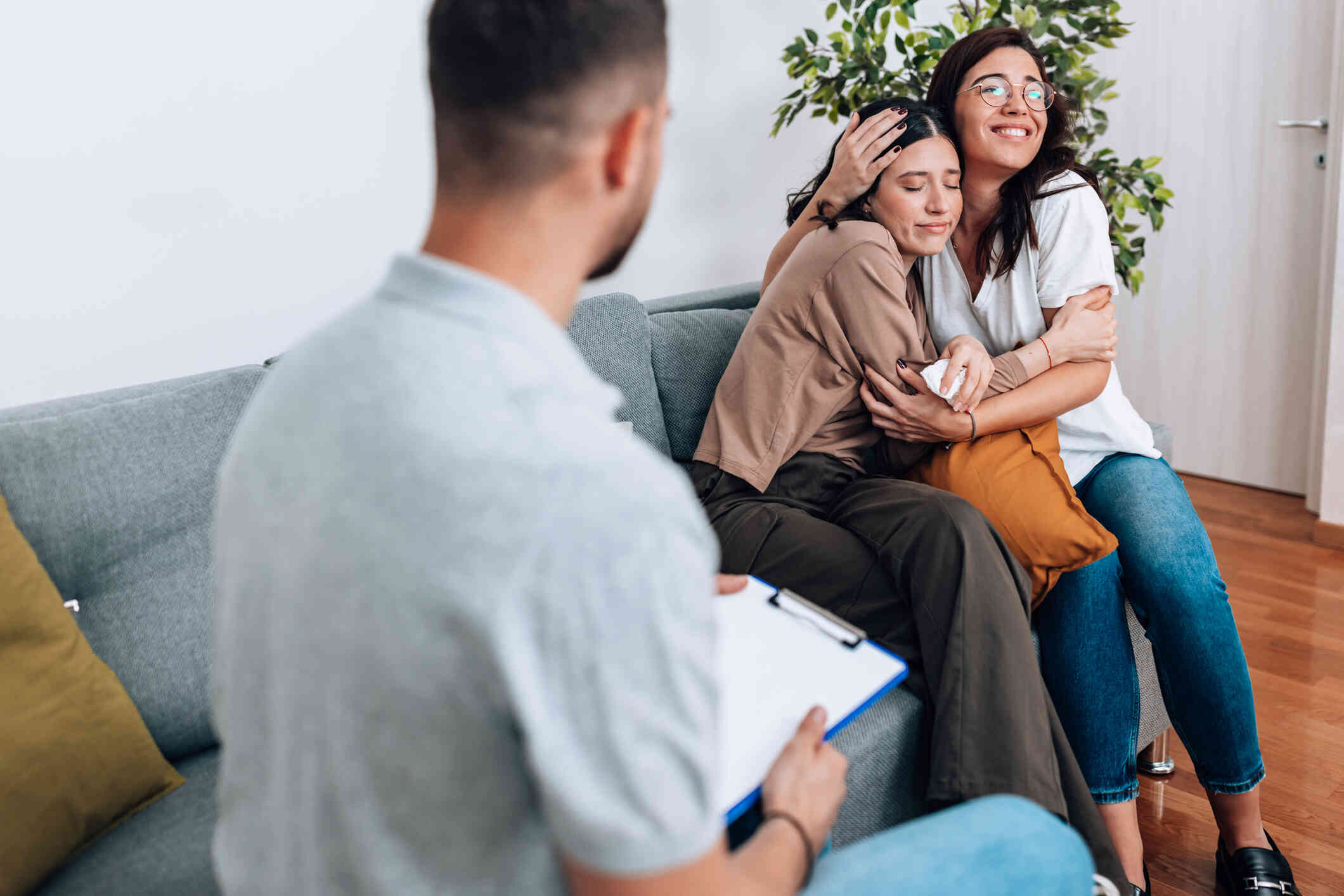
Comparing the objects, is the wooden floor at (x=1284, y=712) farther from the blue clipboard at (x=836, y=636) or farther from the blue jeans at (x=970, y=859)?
the blue jeans at (x=970, y=859)

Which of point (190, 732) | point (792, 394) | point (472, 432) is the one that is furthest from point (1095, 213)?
point (190, 732)

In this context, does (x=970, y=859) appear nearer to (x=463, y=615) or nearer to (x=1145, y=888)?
(x=463, y=615)

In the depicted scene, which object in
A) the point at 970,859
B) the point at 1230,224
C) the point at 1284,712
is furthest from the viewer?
the point at 1230,224

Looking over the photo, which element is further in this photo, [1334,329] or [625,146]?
[1334,329]

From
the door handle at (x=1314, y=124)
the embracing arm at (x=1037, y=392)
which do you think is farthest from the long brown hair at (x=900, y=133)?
the door handle at (x=1314, y=124)

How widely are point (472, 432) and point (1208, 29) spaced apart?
122 inches

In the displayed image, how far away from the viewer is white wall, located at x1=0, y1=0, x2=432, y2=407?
1.59m

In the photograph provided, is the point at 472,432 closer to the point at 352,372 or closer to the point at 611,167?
the point at 352,372

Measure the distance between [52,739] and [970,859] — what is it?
95 centimetres

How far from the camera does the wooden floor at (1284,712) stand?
152 centimetres

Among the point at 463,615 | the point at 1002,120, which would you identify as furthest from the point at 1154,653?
the point at 463,615

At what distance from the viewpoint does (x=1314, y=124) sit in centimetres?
265

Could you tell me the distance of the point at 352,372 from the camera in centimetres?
53

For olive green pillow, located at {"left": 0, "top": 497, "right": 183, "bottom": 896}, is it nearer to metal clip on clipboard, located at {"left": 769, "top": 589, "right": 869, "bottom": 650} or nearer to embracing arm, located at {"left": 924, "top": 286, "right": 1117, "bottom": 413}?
metal clip on clipboard, located at {"left": 769, "top": 589, "right": 869, "bottom": 650}
